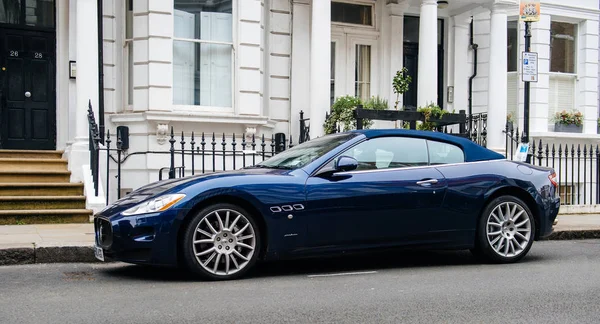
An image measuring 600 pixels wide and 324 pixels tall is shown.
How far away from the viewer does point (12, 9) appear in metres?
13.6

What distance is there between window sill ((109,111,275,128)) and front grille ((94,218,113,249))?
19.5 ft

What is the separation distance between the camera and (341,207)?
7047 millimetres

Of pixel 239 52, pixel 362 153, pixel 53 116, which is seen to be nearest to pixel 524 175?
pixel 362 153

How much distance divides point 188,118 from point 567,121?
925cm

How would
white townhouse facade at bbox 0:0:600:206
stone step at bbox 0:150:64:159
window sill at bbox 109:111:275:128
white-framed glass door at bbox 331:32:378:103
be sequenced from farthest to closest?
white-framed glass door at bbox 331:32:378:103
white townhouse facade at bbox 0:0:600:206
window sill at bbox 109:111:275:128
stone step at bbox 0:150:64:159

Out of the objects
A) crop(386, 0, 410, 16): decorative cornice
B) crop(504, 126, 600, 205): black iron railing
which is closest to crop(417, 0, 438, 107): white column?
crop(386, 0, 410, 16): decorative cornice

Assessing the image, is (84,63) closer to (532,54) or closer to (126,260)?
(126,260)

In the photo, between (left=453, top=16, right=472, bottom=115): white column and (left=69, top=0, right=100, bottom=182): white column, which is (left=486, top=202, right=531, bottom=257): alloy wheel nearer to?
(left=69, top=0, right=100, bottom=182): white column

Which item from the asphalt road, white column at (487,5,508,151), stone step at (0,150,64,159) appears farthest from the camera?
white column at (487,5,508,151)

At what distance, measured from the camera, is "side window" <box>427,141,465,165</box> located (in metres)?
7.75

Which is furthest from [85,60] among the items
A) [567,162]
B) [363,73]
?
[567,162]

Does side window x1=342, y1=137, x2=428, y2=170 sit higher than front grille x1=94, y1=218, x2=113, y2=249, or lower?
higher

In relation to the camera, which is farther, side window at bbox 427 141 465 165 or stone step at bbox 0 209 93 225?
stone step at bbox 0 209 93 225

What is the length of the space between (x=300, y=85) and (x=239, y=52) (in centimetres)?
200
